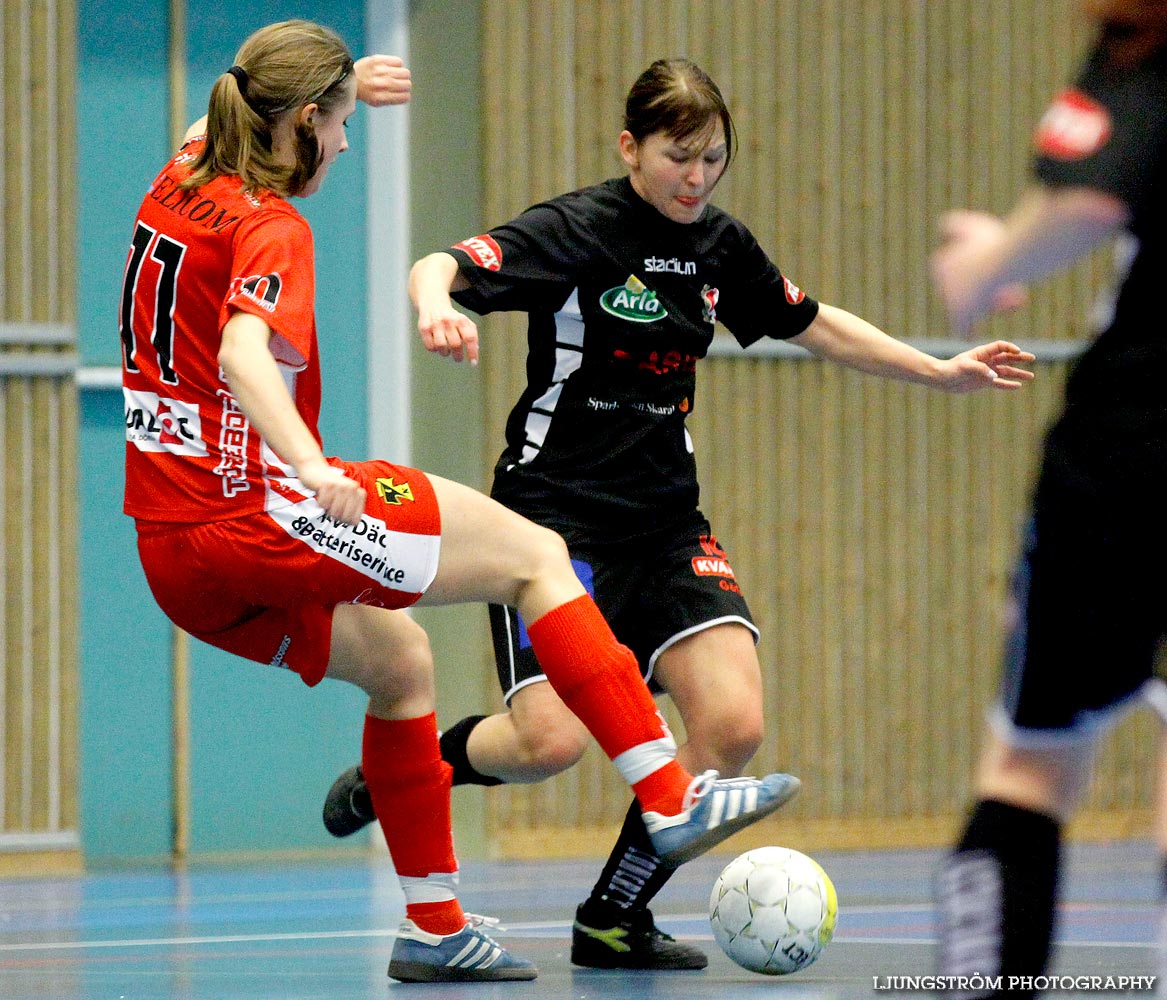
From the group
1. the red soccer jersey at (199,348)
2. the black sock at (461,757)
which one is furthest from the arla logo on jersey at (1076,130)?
the black sock at (461,757)

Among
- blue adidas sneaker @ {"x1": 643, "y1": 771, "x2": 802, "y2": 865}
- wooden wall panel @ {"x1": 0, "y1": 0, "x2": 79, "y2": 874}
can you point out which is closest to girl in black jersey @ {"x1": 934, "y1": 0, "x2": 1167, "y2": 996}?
blue adidas sneaker @ {"x1": 643, "y1": 771, "x2": 802, "y2": 865}

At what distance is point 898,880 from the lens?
6.54m

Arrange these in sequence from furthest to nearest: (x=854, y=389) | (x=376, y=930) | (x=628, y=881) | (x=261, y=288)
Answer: (x=854, y=389)
(x=376, y=930)
(x=628, y=881)
(x=261, y=288)

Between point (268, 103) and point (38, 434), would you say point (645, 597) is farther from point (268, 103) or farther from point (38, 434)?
point (38, 434)

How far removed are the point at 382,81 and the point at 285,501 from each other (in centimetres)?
120

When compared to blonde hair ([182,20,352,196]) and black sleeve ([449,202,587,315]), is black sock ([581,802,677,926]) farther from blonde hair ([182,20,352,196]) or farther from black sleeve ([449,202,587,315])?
blonde hair ([182,20,352,196])

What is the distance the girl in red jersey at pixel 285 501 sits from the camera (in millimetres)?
3371

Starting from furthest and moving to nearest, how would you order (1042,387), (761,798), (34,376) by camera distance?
(1042,387) → (34,376) → (761,798)

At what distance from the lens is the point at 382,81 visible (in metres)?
4.14

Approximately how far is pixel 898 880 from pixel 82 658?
3.47m

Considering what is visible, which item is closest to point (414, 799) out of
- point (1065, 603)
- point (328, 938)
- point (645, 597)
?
point (645, 597)

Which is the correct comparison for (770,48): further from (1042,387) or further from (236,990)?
(236,990)

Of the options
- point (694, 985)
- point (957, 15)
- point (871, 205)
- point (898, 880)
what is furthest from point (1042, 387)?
point (694, 985)

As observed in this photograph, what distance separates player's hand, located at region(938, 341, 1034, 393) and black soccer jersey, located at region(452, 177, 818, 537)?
574 millimetres
